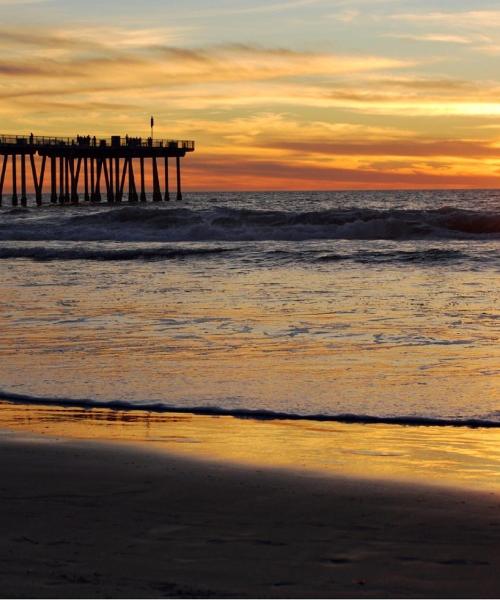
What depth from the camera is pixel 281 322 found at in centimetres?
1555

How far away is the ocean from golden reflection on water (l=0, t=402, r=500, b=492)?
0.40 m

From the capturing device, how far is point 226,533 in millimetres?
5773

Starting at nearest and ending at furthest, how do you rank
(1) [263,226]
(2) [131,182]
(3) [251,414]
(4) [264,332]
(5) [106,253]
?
(3) [251,414]
(4) [264,332]
(5) [106,253]
(1) [263,226]
(2) [131,182]

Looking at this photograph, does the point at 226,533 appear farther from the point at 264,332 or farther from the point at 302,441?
the point at 264,332

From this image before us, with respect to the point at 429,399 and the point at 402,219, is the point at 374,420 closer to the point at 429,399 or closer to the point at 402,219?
the point at 429,399

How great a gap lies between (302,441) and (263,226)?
128 ft

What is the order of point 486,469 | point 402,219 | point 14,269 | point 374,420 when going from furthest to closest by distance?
point 402,219 → point 14,269 → point 374,420 → point 486,469

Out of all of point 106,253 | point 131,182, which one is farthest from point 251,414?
point 131,182

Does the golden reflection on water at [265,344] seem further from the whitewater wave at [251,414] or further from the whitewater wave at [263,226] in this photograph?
the whitewater wave at [263,226]

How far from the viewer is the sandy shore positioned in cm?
495

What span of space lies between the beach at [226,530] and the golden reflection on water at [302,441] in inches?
6.4

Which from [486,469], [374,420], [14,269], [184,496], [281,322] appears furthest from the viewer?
[14,269]

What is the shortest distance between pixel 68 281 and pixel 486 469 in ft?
57.5

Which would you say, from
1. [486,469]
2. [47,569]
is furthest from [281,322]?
[47,569]
